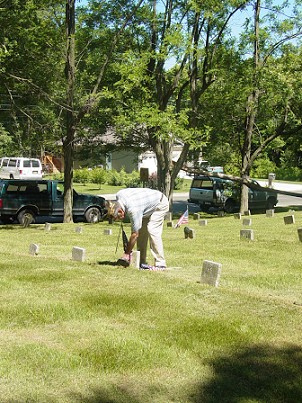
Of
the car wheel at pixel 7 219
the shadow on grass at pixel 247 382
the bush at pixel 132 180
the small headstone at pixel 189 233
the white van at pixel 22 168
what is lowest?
the car wheel at pixel 7 219

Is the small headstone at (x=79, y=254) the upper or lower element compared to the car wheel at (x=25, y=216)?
upper

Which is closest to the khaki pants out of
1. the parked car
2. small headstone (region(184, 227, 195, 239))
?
small headstone (region(184, 227, 195, 239))

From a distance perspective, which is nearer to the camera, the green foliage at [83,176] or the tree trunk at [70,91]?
the tree trunk at [70,91]

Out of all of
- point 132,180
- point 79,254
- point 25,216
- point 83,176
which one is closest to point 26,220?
point 25,216

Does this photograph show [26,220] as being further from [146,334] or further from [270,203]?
[146,334]

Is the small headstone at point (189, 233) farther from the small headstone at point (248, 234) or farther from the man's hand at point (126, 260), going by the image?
the man's hand at point (126, 260)

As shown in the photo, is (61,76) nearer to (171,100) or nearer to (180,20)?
(180,20)

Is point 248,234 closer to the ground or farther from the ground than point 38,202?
closer to the ground

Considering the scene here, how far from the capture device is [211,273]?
313 inches

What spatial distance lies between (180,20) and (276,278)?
15408 mm

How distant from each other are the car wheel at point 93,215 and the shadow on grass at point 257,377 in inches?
715

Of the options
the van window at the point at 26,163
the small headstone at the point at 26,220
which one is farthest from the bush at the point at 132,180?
the small headstone at the point at 26,220

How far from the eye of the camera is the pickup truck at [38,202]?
21312mm

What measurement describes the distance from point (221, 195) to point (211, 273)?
21.2m
